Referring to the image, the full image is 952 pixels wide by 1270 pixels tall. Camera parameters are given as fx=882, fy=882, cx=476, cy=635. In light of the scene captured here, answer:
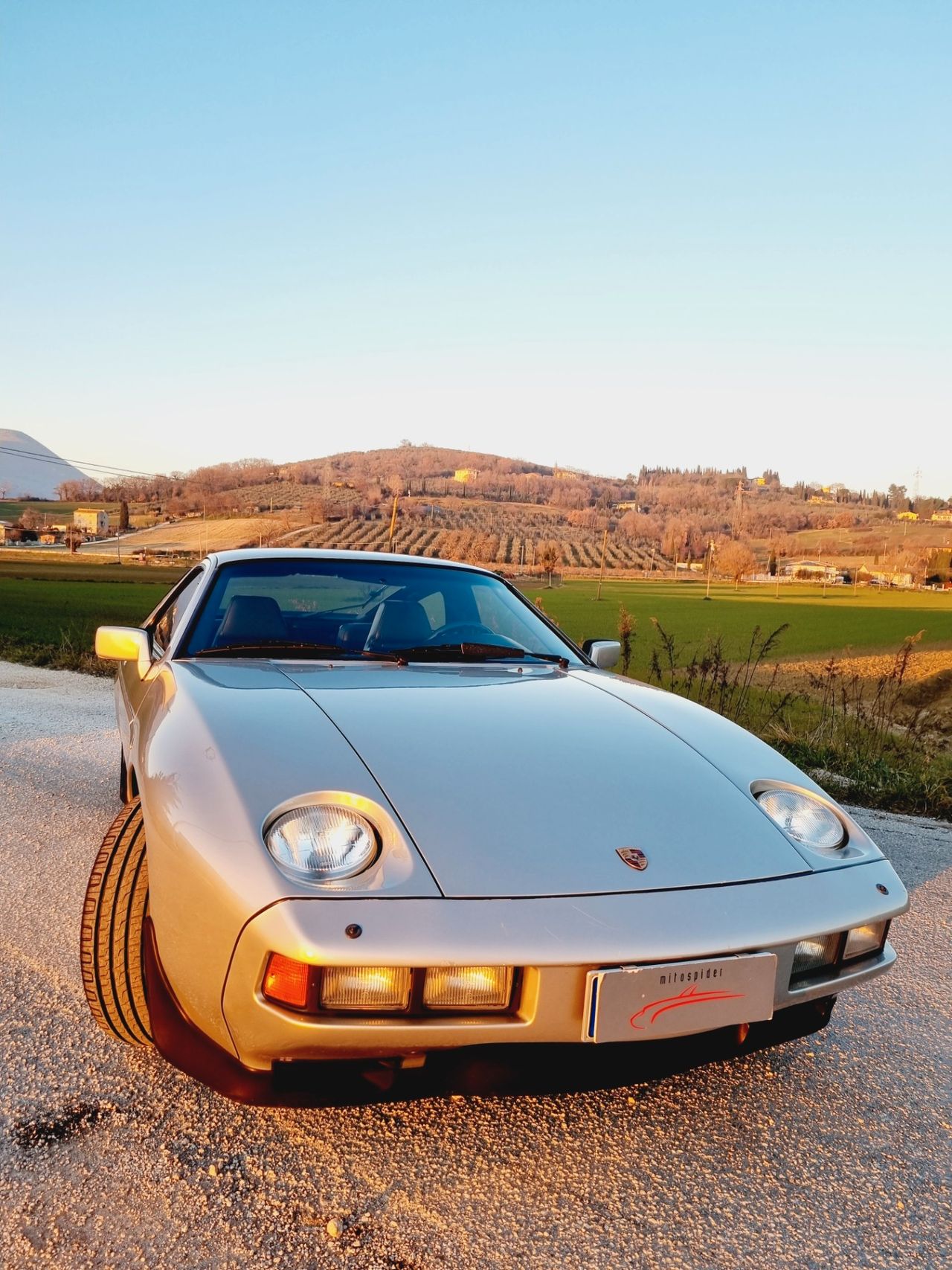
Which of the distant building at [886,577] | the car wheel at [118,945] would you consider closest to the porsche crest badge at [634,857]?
the car wheel at [118,945]

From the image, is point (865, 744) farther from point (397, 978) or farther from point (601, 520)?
point (601, 520)

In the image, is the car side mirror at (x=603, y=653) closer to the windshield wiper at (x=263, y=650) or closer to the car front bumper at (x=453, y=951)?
the windshield wiper at (x=263, y=650)

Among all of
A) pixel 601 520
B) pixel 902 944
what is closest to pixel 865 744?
pixel 902 944

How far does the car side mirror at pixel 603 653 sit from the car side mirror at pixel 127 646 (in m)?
1.68

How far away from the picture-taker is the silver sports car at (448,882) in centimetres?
156

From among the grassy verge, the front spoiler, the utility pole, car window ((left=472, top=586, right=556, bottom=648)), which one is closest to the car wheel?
the front spoiler

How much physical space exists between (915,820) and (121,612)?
2554 cm

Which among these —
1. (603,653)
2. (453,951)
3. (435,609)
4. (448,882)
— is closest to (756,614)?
(603,653)

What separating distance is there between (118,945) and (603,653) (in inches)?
84.1

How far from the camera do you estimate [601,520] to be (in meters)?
100

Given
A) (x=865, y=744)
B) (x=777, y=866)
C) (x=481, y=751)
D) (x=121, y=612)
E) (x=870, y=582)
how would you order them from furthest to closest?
(x=870, y=582)
(x=121, y=612)
(x=865, y=744)
(x=481, y=751)
(x=777, y=866)

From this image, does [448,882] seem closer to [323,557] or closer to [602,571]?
[323,557]

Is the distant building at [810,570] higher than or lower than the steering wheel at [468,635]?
lower

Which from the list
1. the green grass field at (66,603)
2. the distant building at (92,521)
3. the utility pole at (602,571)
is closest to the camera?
the green grass field at (66,603)
